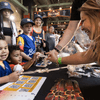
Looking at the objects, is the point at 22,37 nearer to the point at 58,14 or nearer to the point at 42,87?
the point at 42,87

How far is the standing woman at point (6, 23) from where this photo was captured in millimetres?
1409

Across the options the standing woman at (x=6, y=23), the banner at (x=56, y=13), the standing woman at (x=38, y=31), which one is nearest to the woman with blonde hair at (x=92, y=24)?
the standing woman at (x=6, y=23)

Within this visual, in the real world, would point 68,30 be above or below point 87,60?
above

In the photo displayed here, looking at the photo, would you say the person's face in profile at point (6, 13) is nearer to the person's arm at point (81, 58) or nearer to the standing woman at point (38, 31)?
the standing woman at point (38, 31)

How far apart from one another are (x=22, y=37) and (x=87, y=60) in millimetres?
1148

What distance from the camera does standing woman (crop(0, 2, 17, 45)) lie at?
141 cm

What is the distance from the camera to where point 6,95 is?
513mm

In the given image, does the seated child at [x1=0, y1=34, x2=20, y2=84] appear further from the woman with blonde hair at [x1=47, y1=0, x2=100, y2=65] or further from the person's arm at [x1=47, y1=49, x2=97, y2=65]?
the woman with blonde hair at [x1=47, y1=0, x2=100, y2=65]

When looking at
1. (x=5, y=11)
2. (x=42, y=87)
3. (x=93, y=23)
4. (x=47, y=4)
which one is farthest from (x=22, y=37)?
(x=47, y=4)

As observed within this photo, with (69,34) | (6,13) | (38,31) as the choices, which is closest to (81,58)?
(69,34)

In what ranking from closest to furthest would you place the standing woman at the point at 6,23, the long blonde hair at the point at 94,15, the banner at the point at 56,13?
the long blonde hair at the point at 94,15 < the standing woman at the point at 6,23 < the banner at the point at 56,13

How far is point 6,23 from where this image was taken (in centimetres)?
153

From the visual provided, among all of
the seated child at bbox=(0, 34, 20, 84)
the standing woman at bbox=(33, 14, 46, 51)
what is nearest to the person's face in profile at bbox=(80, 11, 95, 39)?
the seated child at bbox=(0, 34, 20, 84)

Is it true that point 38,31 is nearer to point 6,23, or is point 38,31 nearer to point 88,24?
point 6,23
